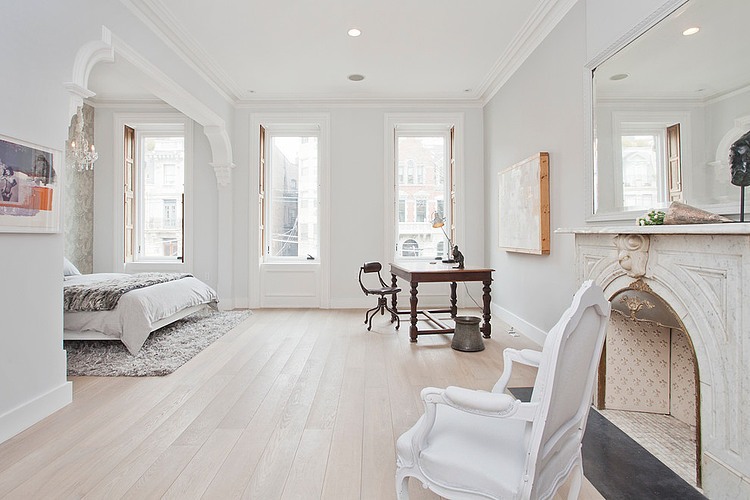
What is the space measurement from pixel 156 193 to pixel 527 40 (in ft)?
18.7

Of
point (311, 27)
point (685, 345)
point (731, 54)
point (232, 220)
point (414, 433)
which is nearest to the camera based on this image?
point (414, 433)

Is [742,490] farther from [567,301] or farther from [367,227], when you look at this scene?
[367,227]

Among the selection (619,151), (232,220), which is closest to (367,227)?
(232,220)

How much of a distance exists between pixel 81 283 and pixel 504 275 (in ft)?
16.1

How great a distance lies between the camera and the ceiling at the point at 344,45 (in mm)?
3871

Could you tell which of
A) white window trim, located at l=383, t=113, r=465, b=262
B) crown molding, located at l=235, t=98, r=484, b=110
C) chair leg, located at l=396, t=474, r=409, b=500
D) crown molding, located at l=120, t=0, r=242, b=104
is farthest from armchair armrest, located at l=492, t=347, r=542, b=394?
crown molding, located at l=235, t=98, r=484, b=110

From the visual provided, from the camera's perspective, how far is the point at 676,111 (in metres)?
2.21

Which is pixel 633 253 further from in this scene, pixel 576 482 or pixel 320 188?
pixel 320 188

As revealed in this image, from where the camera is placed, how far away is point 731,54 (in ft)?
6.15

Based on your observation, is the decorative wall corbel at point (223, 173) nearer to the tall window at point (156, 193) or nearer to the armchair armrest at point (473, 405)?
the tall window at point (156, 193)

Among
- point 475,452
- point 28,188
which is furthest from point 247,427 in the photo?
point 28,188

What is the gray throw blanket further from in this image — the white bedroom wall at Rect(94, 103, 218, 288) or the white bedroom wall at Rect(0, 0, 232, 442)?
the white bedroom wall at Rect(94, 103, 218, 288)

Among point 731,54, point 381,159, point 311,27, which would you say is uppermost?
point 311,27

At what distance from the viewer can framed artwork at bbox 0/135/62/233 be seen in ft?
7.64
